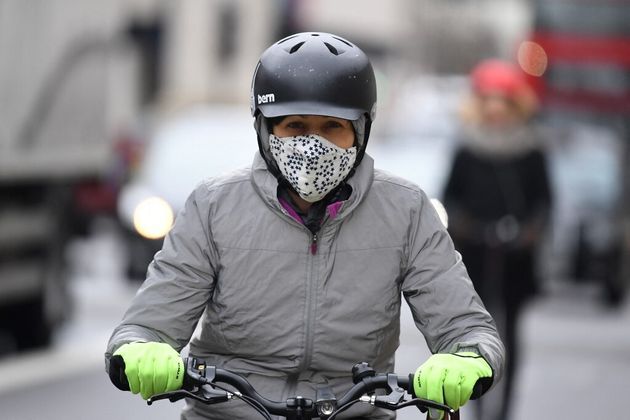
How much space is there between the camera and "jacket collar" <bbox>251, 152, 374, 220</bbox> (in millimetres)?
3910

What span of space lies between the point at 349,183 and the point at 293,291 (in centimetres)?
30

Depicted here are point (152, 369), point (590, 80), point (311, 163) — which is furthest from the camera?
point (590, 80)

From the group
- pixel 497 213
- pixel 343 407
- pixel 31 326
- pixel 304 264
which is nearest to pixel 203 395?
pixel 343 407

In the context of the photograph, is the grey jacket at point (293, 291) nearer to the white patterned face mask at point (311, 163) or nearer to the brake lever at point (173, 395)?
the white patterned face mask at point (311, 163)

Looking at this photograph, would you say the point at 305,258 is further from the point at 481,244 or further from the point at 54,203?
the point at 54,203

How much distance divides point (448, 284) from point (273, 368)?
46cm

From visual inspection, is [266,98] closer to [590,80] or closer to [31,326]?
[31,326]

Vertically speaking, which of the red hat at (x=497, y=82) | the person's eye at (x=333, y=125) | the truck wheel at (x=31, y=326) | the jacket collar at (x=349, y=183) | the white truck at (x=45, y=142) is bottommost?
the truck wheel at (x=31, y=326)

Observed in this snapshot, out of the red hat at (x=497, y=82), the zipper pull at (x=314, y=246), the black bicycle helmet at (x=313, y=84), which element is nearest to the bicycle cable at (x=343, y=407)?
the zipper pull at (x=314, y=246)

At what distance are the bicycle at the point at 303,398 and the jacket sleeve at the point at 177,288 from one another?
208 mm

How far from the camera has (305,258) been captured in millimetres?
3873

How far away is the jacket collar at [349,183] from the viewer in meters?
3.91

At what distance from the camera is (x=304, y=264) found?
3873 mm

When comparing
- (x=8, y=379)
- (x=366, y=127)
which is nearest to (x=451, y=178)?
(x=8, y=379)
